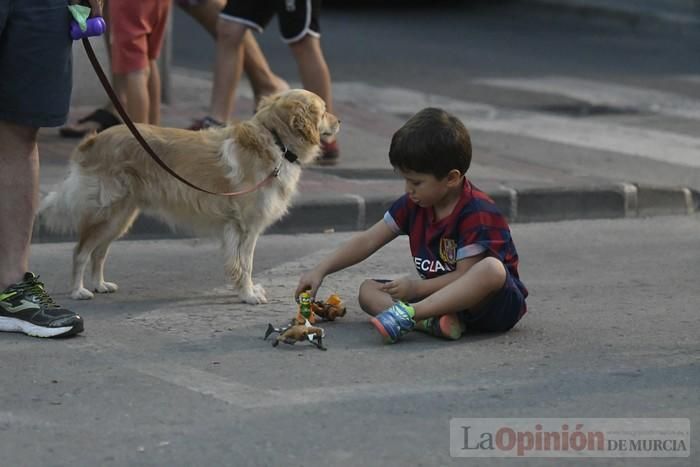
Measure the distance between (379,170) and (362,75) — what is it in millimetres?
4171

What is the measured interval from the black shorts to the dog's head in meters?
2.55

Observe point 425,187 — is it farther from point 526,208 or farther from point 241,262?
point 526,208

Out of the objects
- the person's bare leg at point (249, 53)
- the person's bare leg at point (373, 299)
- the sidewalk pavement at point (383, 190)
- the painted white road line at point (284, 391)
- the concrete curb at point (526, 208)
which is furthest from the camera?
the person's bare leg at point (249, 53)

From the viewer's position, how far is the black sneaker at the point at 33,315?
514 cm

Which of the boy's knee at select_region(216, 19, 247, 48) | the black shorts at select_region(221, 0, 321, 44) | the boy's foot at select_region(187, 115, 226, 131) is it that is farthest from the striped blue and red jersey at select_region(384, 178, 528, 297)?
the boy's knee at select_region(216, 19, 247, 48)

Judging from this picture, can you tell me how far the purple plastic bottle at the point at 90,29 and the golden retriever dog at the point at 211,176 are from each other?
764 millimetres

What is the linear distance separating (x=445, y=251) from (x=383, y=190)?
2.50m

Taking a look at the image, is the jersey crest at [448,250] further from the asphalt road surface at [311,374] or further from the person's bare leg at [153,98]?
the person's bare leg at [153,98]

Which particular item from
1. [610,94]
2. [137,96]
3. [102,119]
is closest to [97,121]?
[102,119]

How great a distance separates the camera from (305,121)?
19.1 feet

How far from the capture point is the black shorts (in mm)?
8352

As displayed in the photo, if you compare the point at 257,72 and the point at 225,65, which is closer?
the point at 225,65

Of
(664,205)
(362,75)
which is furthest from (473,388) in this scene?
(362,75)

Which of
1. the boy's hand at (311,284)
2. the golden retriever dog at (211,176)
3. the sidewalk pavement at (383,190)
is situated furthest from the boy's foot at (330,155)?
the boy's hand at (311,284)
